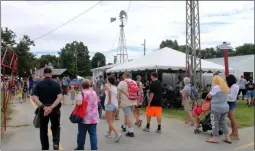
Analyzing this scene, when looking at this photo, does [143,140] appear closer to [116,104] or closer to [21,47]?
[116,104]

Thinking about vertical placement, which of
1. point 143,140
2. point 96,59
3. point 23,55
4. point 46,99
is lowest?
point 143,140

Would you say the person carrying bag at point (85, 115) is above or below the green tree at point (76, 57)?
below

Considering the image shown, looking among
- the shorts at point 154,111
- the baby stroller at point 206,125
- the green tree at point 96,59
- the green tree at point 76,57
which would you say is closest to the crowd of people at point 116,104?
the shorts at point 154,111

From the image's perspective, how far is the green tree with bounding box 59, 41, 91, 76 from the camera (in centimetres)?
8700

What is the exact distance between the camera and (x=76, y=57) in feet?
283

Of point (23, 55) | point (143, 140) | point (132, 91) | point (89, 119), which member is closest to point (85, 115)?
point (89, 119)

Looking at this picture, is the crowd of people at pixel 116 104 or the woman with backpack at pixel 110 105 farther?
the woman with backpack at pixel 110 105

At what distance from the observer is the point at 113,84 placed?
815cm

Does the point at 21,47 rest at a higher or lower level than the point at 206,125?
higher

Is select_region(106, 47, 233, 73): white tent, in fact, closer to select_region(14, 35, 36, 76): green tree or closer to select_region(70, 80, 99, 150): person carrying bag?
select_region(70, 80, 99, 150): person carrying bag

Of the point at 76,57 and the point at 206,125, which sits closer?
the point at 206,125

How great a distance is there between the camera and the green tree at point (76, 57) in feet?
285

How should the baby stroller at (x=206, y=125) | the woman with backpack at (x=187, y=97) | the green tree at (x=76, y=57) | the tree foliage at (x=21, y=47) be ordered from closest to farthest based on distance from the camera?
the baby stroller at (x=206, y=125) → the woman with backpack at (x=187, y=97) → the tree foliage at (x=21, y=47) → the green tree at (x=76, y=57)

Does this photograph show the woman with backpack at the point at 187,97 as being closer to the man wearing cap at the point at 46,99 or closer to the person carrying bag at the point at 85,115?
the person carrying bag at the point at 85,115
